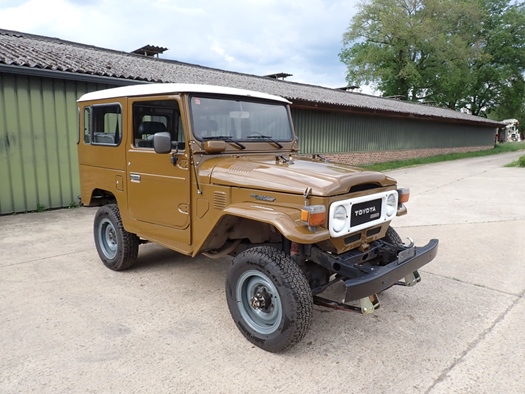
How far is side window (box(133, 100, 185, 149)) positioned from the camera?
353 centimetres

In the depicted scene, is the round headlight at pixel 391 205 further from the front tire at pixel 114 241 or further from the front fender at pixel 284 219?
the front tire at pixel 114 241

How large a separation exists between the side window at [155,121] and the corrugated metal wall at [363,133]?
10324 mm

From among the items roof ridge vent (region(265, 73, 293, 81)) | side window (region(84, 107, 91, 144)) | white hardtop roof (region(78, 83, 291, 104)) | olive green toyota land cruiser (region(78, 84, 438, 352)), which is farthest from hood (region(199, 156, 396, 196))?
roof ridge vent (region(265, 73, 293, 81))

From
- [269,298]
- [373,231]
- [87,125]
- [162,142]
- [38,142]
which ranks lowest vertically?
[269,298]

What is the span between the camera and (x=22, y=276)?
171 inches

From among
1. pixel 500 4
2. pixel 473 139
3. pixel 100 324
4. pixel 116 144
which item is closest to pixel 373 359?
pixel 100 324

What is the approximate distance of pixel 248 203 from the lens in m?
3.01

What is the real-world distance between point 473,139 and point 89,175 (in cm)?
3145

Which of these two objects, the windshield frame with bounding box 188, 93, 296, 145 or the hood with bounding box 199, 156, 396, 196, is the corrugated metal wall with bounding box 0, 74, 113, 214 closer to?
the windshield frame with bounding box 188, 93, 296, 145

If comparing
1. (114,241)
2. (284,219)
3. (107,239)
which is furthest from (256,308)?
(107,239)

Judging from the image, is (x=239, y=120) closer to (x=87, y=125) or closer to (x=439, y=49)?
(x=87, y=125)

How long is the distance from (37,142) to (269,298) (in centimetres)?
678

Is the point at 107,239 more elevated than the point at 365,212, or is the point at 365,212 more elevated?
the point at 365,212

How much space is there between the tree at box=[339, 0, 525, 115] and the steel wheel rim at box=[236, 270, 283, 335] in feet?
117
